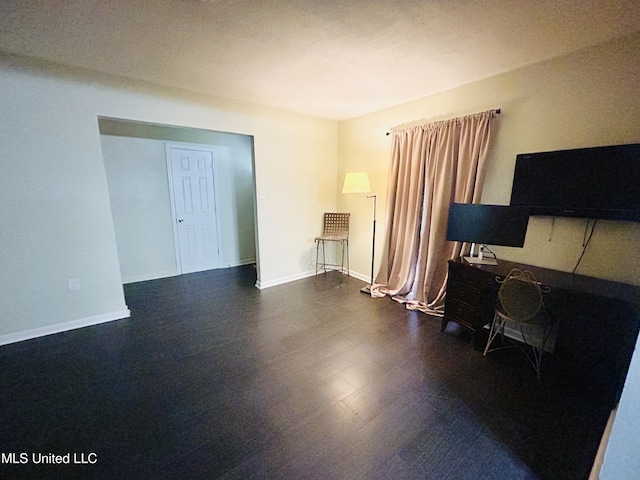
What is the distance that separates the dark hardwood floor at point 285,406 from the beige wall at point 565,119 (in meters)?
0.99

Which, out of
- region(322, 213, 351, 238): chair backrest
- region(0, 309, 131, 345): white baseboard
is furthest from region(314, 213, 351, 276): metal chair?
region(0, 309, 131, 345): white baseboard

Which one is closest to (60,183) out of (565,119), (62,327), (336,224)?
(62,327)

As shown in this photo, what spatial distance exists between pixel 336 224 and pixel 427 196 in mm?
1629

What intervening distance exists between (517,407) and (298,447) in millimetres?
1459

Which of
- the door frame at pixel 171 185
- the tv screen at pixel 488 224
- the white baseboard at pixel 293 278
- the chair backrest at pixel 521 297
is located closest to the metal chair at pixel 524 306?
the chair backrest at pixel 521 297

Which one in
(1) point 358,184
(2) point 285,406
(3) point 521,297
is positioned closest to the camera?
(2) point 285,406

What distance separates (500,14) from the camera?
60.8 inches

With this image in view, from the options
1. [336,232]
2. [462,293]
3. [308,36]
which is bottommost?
[462,293]

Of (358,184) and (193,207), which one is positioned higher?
(358,184)

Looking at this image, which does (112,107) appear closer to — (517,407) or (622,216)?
(517,407)

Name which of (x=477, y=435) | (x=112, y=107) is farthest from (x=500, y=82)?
(x=112, y=107)

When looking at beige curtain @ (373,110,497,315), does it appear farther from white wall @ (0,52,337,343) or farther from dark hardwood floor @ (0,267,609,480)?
white wall @ (0,52,337,343)

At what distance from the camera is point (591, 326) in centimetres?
172

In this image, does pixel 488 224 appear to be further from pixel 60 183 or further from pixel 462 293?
pixel 60 183
